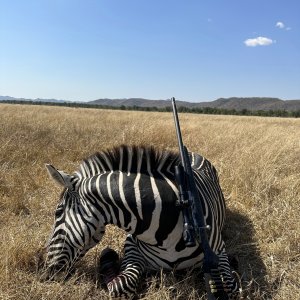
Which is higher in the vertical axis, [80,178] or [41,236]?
[80,178]

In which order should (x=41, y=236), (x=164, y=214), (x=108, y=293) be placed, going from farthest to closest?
(x=41, y=236)
(x=108, y=293)
(x=164, y=214)

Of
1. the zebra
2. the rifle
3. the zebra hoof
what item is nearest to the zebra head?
the zebra

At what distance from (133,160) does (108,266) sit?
967 mm

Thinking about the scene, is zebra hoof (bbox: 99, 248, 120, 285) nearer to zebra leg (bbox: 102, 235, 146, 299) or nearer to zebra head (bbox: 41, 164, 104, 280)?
zebra leg (bbox: 102, 235, 146, 299)

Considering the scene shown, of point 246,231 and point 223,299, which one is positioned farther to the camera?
point 246,231

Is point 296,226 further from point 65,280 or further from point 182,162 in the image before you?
point 65,280

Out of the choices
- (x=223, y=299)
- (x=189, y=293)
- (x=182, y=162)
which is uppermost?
(x=182, y=162)

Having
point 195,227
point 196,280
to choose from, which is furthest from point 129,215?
point 196,280

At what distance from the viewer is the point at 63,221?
3.03 m

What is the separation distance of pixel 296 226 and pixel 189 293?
1.63 metres

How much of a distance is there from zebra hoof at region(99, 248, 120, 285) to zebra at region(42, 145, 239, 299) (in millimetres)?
20

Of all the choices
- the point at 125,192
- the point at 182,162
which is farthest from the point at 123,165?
the point at 182,162

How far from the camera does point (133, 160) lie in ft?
9.78

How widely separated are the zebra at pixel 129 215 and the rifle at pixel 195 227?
14 cm
